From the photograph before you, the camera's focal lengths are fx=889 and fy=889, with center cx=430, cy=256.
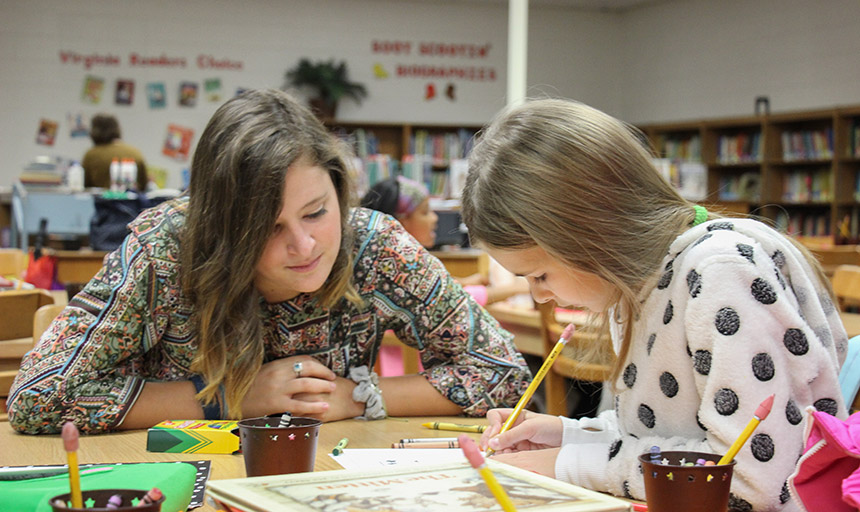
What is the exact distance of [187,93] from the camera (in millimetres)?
8641

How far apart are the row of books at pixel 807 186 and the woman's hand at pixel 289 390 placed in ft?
23.4

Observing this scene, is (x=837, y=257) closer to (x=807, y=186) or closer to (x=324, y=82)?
(x=807, y=186)

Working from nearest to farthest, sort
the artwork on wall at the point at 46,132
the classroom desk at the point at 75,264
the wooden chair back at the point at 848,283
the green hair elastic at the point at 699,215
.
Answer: the green hair elastic at the point at 699,215 → the wooden chair back at the point at 848,283 → the classroom desk at the point at 75,264 → the artwork on wall at the point at 46,132

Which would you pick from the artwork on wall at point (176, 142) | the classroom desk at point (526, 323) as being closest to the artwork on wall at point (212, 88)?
the artwork on wall at point (176, 142)

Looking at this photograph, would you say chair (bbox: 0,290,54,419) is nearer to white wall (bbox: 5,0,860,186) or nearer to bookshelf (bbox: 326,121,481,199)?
bookshelf (bbox: 326,121,481,199)

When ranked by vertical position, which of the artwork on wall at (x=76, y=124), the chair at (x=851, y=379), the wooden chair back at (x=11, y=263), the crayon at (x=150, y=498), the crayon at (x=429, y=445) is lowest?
the wooden chair back at (x=11, y=263)

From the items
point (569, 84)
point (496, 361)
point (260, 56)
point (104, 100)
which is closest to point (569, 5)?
point (569, 84)

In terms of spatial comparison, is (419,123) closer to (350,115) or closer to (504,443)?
(350,115)

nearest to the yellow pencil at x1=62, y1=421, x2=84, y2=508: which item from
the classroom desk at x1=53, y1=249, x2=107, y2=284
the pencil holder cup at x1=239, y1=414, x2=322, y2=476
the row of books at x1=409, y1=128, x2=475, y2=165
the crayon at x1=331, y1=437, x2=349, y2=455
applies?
the pencil holder cup at x1=239, y1=414, x2=322, y2=476

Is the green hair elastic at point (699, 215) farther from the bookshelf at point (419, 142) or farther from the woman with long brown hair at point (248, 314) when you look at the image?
the bookshelf at point (419, 142)

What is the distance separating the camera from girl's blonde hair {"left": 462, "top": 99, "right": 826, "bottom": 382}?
3.61 feet

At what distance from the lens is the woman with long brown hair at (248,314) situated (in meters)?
1.36

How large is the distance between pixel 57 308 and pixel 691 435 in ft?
3.83

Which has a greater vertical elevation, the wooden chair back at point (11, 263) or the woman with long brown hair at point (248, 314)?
the woman with long brown hair at point (248, 314)
